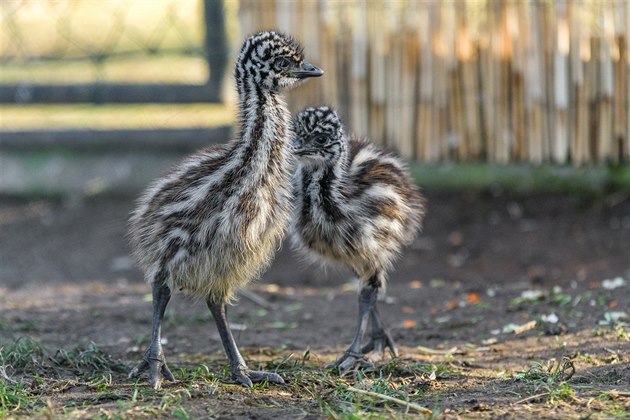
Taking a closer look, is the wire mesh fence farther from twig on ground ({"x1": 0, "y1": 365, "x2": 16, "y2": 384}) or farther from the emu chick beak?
twig on ground ({"x1": 0, "y1": 365, "x2": 16, "y2": 384})

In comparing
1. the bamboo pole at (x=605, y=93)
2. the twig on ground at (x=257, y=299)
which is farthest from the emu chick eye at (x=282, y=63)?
the bamboo pole at (x=605, y=93)

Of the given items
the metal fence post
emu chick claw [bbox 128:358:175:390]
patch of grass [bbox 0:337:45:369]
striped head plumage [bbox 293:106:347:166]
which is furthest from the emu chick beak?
the metal fence post

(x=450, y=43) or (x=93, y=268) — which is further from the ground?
(x=450, y=43)

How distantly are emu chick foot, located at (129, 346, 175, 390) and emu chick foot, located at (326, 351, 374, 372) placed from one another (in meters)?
1.05

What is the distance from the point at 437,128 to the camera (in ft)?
33.7

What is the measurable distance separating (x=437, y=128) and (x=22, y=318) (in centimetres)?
439

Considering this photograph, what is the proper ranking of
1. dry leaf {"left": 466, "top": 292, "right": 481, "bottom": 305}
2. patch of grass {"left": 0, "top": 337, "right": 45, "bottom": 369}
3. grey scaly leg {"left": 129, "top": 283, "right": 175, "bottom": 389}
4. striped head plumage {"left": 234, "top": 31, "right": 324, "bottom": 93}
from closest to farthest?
1. grey scaly leg {"left": 129, "top": 283, "right": 175, "bottom": 389}
2. striped head plumage {"left": 234, "top": 31, "right": 324, "bottom": 93}
3. patch of grass {"left": 0, "top": 337, "right": 45, "bottom": 369}
4. dry leaf {"left": 466, "top": 292, "right": 481, "bottom": 305}

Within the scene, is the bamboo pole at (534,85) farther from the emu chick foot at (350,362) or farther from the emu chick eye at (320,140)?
the emu chick foot at (350,362)

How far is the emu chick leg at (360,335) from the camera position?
6594 mm

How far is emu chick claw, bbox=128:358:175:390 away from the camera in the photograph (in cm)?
599

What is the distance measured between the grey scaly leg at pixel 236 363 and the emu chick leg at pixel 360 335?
0.53 metres

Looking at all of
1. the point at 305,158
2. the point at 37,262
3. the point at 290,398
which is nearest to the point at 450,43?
the point at 305,158

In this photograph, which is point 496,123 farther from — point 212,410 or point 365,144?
point 212,410

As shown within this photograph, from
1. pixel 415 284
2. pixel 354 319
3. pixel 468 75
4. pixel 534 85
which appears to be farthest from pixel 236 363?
pixel 534 85
